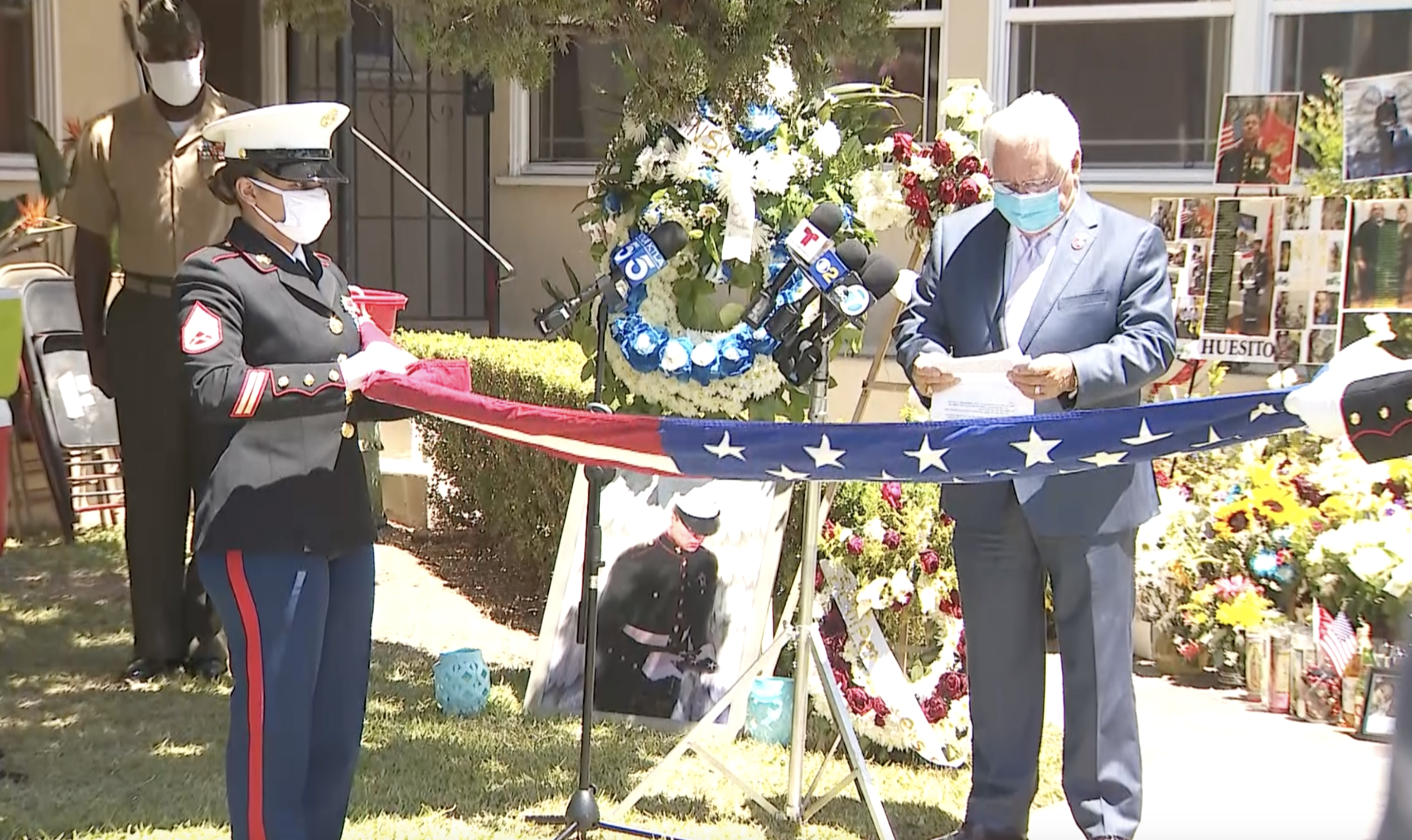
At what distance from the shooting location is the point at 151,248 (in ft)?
16.8

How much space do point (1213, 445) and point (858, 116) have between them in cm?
232

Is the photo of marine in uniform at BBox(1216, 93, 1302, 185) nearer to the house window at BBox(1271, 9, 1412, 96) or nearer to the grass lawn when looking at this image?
the house window at BBox(1271, 9, 1412, 96)

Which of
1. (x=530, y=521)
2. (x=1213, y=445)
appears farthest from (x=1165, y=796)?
(x=530, y=521)

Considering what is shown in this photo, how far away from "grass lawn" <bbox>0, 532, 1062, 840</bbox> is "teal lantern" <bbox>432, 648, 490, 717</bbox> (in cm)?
6

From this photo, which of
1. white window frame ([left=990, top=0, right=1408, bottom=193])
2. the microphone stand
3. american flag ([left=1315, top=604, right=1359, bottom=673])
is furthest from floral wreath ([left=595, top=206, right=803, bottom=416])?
white window frame ([left=990, top=0, right=1408, bottom=193])

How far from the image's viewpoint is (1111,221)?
3.77 meters

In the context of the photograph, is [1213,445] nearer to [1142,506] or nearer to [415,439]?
[1142,506]

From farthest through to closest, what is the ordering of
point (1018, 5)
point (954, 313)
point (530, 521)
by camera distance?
point (1018, 5) → point (530, 521) → point (954, 313)

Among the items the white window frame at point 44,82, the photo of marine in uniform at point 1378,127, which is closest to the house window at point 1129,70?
the photo of marine in uniform at point 1378,127

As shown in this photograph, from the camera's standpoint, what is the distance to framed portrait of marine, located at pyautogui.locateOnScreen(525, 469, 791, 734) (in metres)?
5.06

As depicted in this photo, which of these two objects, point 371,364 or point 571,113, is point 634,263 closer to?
point 371,364

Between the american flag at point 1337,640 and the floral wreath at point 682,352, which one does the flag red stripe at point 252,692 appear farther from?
the american flag at point 1337,640

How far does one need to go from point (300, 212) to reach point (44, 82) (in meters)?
6.05

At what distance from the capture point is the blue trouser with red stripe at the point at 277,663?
10.7 feet
